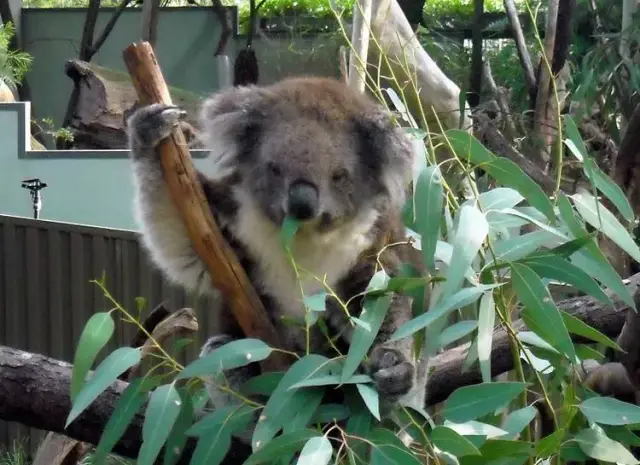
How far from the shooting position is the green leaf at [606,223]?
146cm

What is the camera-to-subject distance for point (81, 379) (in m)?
1.48

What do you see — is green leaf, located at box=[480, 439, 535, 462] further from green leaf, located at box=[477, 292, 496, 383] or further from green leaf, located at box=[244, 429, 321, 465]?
green leaf, located at box=[244, 429, 321, 465]

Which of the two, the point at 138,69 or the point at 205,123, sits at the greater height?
the point at 138,69

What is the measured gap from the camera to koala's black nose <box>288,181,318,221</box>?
187 cm

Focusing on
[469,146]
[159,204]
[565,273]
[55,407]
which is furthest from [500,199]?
[55,407]

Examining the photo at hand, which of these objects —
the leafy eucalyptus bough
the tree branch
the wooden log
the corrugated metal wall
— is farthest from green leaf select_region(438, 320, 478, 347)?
the wooden log

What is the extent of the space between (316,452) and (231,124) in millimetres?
1008

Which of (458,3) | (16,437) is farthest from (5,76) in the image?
(458,3)

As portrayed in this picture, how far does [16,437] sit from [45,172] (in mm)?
1974

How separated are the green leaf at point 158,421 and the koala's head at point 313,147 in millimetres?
585

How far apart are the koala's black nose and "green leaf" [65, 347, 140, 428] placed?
0.51 m

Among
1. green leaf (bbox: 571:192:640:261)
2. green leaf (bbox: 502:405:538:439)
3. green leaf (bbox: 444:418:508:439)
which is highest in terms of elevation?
green leaf (bbox: 571:192:640:261)

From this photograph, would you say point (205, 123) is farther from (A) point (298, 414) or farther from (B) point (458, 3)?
(B) point (458, 3)

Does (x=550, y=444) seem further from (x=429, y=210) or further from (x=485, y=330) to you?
(x=429, y=210)
